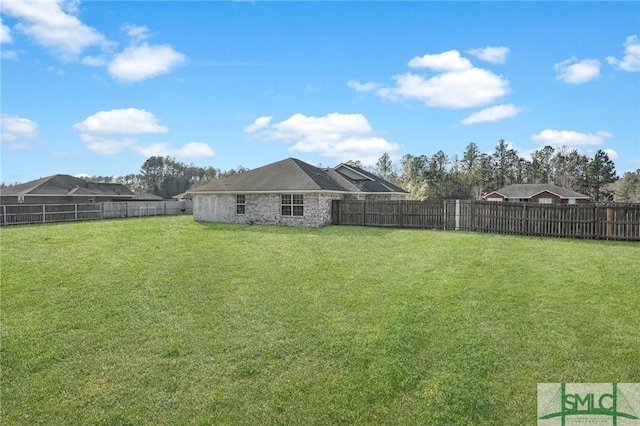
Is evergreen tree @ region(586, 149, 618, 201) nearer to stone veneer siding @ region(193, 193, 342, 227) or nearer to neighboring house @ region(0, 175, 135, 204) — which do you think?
stone veneer siding @ region(193, 193, 342, 227)

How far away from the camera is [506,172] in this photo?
6900 cm

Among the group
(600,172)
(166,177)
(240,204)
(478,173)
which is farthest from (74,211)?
(600,172)

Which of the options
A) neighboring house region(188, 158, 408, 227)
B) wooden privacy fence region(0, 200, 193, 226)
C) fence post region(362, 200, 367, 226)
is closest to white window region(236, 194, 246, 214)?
neighboring house region(188, 158, 408, 227)

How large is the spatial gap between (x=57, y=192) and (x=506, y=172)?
65.5 m

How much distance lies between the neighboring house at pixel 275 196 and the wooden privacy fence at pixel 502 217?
1.58 m

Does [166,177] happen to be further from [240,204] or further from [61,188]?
[240,204]

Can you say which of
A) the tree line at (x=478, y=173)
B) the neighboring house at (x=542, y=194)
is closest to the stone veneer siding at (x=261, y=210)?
the tree line at (x=478, y=173)

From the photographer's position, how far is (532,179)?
67.6 meters

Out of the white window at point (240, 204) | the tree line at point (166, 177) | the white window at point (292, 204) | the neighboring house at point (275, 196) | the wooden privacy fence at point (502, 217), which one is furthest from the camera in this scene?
the tree line at point (166, 177)

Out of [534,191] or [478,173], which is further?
[478,173]

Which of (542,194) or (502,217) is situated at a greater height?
(542,194)

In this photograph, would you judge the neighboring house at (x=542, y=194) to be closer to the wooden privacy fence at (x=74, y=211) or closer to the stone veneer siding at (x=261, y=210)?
the stone veneer siding at (x=261, y=210)

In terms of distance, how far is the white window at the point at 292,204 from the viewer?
22734mm

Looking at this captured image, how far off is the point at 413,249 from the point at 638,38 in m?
11.7
